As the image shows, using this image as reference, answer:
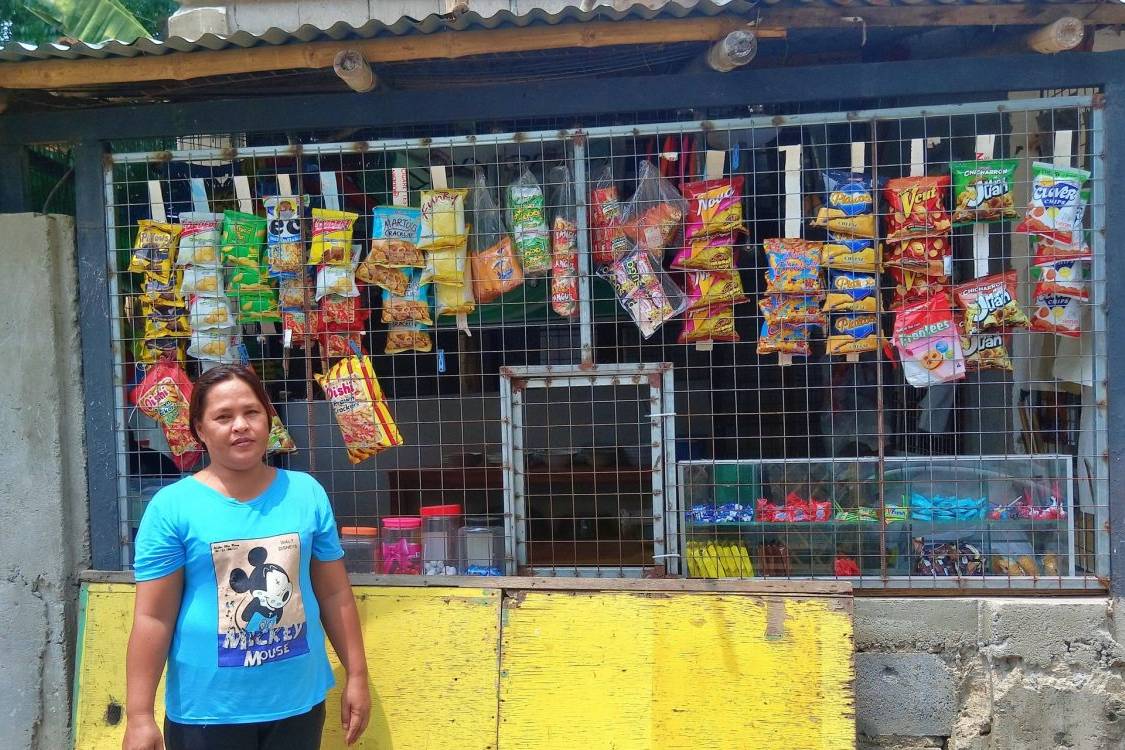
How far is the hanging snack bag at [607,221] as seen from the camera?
3.66 m

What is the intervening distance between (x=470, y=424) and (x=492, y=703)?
1351 millimetres

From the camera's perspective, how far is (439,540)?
3818 mm

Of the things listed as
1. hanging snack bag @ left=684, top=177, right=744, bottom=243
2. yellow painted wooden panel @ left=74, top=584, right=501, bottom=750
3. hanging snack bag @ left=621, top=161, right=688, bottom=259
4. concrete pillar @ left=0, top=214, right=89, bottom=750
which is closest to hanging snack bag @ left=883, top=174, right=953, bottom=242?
hanging snack bag @ left=684, top=177, right=744, bottom=243

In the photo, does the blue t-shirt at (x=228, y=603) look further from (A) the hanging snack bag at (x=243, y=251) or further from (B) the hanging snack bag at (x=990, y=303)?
(B) the hanging snack bag at (x=990, y=303)

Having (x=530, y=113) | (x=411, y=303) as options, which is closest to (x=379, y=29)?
(x=530, y=113)

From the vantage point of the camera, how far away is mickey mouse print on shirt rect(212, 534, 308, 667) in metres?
2.47

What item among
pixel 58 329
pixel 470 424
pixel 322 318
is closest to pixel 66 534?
pixel 58 329

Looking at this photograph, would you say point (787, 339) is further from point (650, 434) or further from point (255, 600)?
point (255, 600)

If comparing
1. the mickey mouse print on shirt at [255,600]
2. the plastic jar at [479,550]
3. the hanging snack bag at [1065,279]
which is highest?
the hanging snack bag at [1065,279]

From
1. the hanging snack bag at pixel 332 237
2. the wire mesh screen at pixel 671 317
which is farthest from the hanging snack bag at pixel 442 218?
the hanging snack bag at pixel 332 237

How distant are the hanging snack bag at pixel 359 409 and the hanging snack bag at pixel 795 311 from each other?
1708mm

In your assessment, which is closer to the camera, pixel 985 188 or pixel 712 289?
pixel 985 188

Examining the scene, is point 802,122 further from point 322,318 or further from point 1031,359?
point 322,318

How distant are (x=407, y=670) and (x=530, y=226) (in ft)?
6.27
